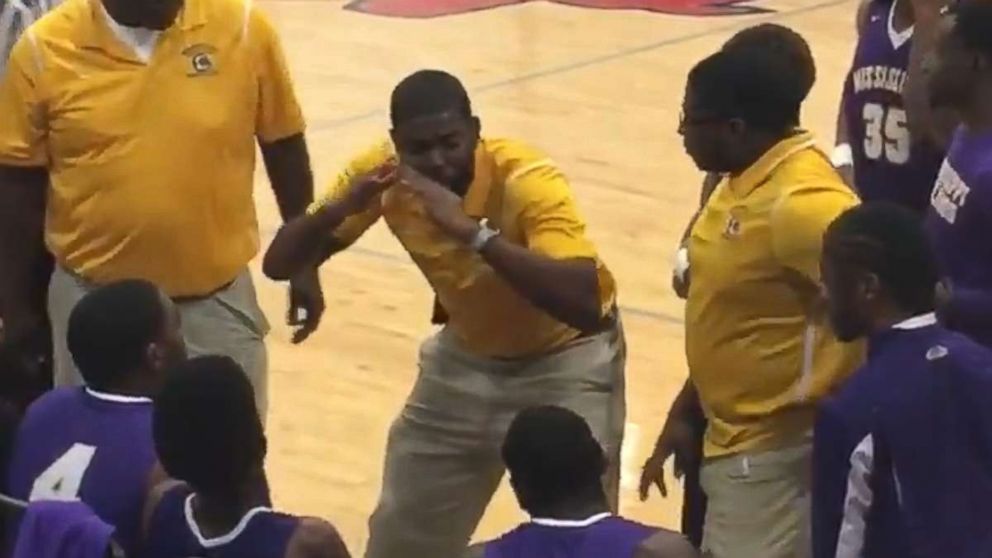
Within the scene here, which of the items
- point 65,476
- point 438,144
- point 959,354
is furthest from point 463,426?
point 959,354

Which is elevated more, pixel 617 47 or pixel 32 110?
pixel 32 110

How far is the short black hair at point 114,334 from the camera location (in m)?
3.87

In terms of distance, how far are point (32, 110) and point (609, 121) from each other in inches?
248

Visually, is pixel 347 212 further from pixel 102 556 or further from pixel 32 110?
pixel 102 556

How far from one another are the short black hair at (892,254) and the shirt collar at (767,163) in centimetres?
54

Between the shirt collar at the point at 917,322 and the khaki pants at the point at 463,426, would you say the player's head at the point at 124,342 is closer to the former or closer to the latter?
the khaki pants at the point at 463,426

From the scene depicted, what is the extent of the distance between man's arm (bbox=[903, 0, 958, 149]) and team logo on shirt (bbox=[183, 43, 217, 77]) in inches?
63.1

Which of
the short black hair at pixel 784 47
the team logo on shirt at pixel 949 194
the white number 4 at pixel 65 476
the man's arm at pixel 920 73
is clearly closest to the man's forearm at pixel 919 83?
the man's arm at pixel 920 73

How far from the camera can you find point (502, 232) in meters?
4.73

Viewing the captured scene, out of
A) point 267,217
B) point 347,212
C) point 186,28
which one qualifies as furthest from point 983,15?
point 267,217

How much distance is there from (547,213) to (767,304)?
0.60 m

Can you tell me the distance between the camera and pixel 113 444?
377 cm

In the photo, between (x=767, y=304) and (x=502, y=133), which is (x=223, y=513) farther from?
(x=502, y=133)

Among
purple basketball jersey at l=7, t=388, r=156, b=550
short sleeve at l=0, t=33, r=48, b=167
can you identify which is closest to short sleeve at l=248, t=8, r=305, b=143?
short sleeve at l=0, t=33, r=48, b=167
